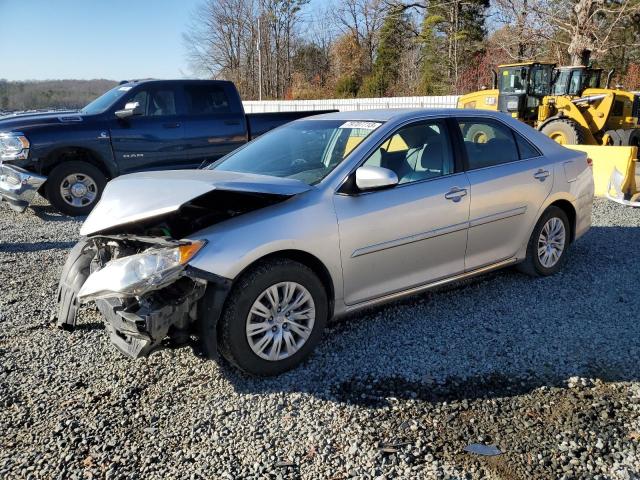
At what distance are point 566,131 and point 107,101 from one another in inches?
405

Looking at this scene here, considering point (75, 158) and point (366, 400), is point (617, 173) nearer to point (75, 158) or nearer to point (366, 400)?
point (366, 400)

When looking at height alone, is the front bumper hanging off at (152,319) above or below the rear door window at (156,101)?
below

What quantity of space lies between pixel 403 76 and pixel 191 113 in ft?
109

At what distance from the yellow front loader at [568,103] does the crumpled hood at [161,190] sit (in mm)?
10735

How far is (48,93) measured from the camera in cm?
3203

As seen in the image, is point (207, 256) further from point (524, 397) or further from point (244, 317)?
point (524, 397)

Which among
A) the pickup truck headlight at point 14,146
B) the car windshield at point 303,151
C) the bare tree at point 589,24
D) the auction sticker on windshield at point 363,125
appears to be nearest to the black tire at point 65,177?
the pickup truck headlight at point 14,146

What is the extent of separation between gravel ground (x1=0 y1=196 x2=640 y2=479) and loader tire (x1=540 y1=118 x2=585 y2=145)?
29.7 ft

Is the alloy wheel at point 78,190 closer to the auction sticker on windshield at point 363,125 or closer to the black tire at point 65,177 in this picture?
the black tire at point 65,177

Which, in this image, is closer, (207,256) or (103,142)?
(207,256)

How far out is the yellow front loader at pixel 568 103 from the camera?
13.0m

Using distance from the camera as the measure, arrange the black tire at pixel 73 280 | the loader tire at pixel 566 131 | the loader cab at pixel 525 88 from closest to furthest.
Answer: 1. the black tire at pixel 73 280
2. the loader tire at pixel 566 131
3. the loader cab at pixel 525 88

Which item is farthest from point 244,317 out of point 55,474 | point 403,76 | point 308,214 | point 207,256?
point 403,76

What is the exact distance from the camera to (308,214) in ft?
11.4
